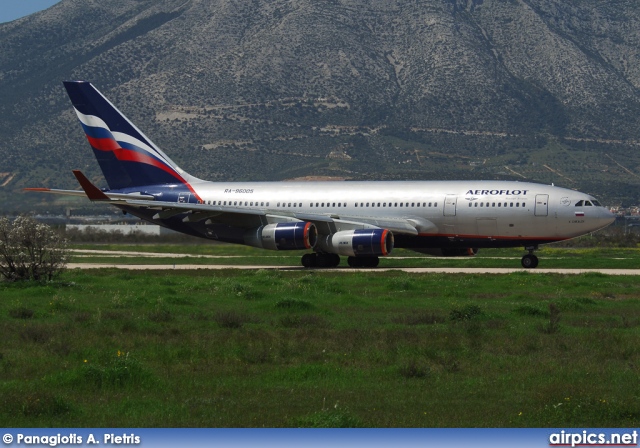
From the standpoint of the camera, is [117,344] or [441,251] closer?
[117,344]

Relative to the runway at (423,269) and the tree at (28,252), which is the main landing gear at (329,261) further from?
the tree at (28,252)

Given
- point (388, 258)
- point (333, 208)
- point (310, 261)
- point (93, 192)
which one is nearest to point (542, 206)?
point (333, 208)

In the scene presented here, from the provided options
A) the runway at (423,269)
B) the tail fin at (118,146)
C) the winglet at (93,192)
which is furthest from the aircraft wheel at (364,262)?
the winglet at (93,192)

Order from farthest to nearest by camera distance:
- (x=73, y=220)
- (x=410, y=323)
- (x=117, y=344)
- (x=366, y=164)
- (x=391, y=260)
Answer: (x=366, y=164) < (x=73, y=220) < (x=391, y=260) < (x=410, y=323) < (x=117, y=344)

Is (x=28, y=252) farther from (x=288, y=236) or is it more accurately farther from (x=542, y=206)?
(x=542, y=206)

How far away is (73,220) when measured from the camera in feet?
321

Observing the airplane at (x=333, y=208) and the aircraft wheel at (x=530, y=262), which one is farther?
the aircraft wheel at (x=530, y=262)

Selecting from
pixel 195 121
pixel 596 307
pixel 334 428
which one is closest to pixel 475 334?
pixel 596 307

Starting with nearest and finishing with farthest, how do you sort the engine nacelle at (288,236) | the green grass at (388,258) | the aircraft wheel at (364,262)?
the engine nacelle at (288,236) → the aircraft wheel at (364,262) → the green grass at (388,258)

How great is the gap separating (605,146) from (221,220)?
157 meters

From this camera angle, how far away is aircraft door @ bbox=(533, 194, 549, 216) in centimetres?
4325

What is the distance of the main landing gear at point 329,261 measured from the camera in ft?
154

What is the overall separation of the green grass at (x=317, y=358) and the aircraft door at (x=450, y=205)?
14.1 metres

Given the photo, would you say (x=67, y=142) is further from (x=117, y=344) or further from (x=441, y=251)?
(x=117, y=344)
